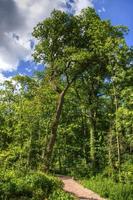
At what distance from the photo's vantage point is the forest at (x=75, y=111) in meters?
26.1

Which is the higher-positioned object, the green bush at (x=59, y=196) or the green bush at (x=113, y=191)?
the green bush at (x=113, y=191)

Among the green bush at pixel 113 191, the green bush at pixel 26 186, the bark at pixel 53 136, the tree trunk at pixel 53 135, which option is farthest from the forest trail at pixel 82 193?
the tree trunk at pixel 53 135

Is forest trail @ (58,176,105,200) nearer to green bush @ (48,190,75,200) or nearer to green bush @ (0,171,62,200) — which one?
green bush @ (0,171,62,200)

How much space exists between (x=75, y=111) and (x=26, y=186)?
829 inches

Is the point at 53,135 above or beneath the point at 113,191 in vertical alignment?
above

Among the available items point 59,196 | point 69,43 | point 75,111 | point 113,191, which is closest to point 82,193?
point 113,191

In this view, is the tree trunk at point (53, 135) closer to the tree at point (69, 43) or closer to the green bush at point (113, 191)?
the tree at point (69, 43)

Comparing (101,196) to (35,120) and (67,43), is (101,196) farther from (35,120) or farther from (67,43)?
(67,43)

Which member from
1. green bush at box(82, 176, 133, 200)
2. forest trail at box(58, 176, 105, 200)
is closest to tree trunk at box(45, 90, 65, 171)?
forest trail at box(58, 176, 105, 200)

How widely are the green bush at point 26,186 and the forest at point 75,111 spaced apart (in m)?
0.11

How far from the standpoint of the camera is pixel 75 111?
38906 millimetres

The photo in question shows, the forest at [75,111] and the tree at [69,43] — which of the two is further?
the tree at [69,43]

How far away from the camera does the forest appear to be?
85.6 ft

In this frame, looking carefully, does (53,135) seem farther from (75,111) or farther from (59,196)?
(59,196)
